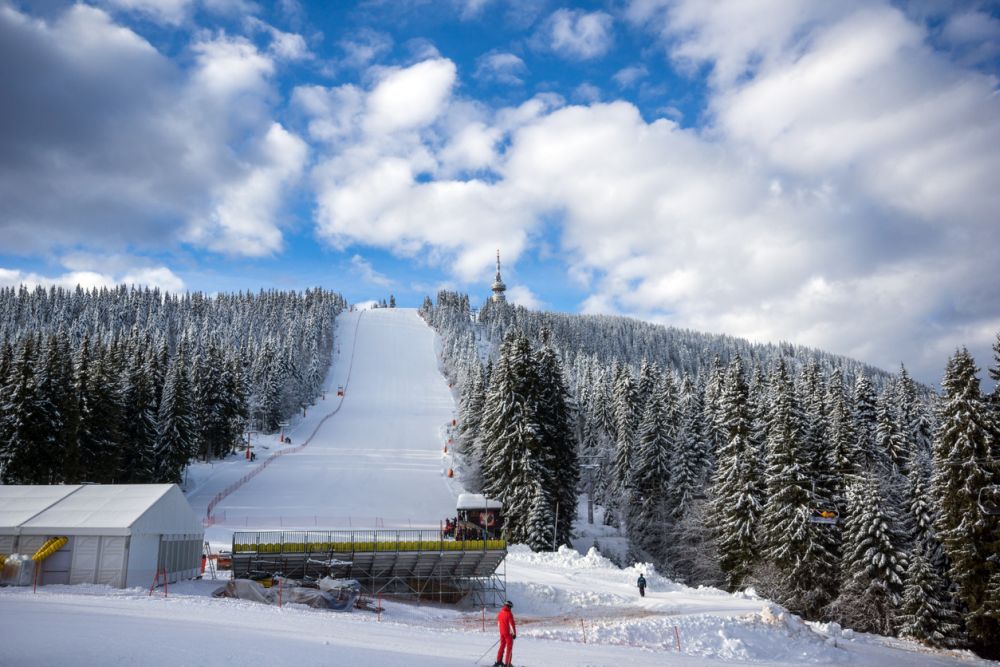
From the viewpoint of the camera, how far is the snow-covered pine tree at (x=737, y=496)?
40.2 meters

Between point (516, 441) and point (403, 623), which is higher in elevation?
point (516, 441)

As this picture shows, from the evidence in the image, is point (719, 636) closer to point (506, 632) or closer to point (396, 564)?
point (506, 632)

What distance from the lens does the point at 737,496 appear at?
1606 inches

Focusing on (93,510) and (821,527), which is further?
(821,527)

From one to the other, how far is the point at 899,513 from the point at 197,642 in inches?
1537

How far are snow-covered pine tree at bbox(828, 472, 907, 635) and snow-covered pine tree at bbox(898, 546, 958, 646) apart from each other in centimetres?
65

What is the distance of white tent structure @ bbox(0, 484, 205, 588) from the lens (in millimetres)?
23562

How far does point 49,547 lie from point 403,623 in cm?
1321

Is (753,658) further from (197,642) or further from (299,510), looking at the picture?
(299,510)

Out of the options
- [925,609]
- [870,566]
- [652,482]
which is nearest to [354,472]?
[652,482]

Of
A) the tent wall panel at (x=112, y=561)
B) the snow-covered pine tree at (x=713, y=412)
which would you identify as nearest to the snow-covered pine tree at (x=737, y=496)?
the snow-covered pine tree at (x=713, y=412)

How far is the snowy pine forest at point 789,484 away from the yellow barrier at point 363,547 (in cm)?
1037

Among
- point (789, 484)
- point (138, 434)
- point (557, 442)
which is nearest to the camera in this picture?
point (789, 484)

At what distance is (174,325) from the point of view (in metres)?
167
